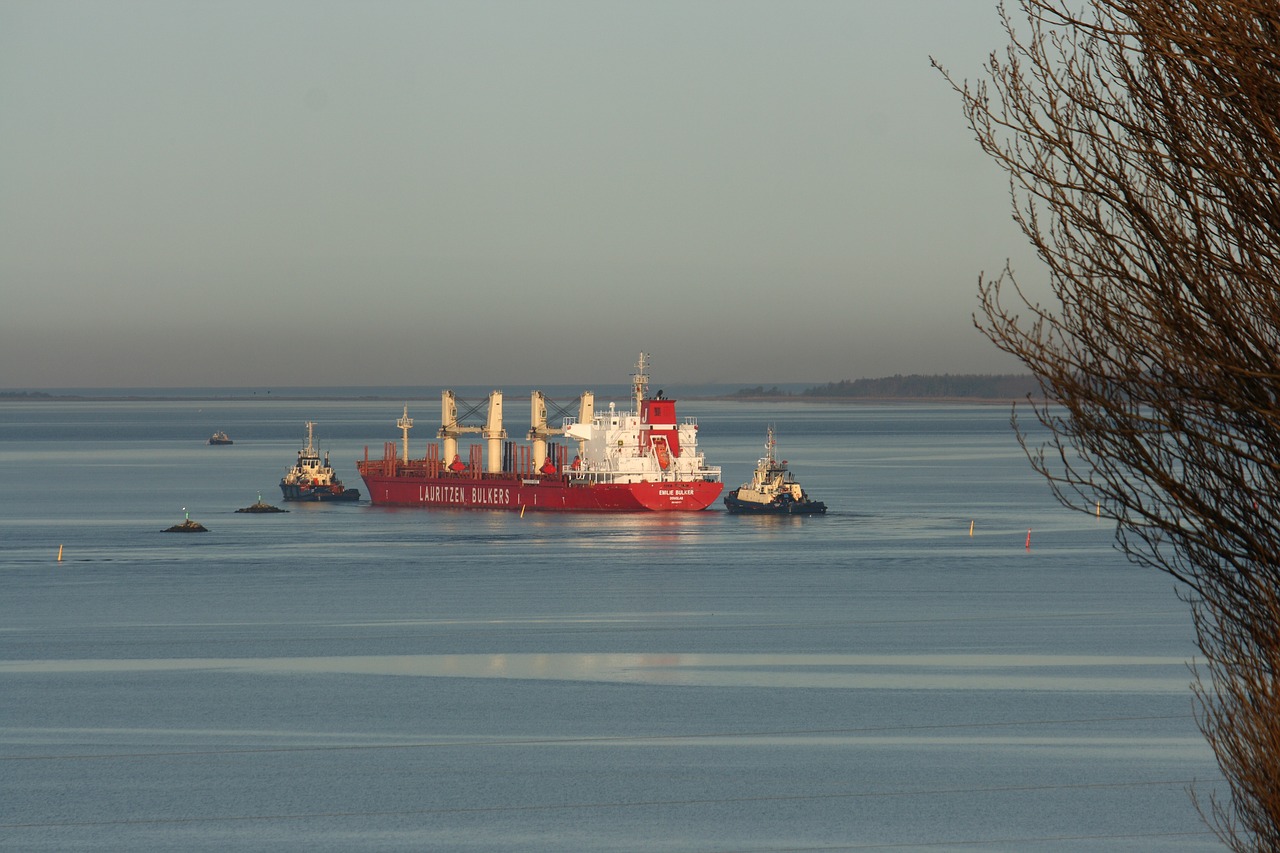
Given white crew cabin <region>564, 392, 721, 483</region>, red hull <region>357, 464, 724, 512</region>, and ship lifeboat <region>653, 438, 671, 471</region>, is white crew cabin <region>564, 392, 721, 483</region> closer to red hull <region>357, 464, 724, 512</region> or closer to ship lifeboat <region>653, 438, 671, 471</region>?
ship lifeboat <region>653, 438, 671, 471</region>

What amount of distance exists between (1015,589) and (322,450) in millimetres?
113850

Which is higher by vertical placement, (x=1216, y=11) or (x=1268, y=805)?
(x=1216, y=11)

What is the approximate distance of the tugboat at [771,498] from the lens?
233 feet

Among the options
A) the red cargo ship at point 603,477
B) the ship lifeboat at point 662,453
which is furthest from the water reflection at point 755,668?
the ship lifeboat at point 662,453

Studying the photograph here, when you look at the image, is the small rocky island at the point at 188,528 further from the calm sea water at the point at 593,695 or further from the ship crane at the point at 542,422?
the ship crane at the point at 542,422

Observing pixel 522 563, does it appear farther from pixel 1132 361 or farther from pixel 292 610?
pixel 1132 361

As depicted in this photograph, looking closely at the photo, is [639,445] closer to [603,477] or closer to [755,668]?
[603,477]

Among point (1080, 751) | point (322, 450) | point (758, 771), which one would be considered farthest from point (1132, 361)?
point (322, 450)

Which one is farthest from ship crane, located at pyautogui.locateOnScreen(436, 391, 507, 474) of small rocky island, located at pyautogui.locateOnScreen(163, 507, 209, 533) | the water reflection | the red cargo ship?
the water reflection

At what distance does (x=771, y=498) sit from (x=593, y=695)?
44246mm

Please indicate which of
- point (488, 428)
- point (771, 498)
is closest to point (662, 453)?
point (771, 498)

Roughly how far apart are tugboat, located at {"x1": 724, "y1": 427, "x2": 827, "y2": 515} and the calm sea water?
1161cm

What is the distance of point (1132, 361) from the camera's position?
808 centimetres

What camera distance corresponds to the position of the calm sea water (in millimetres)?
19828
